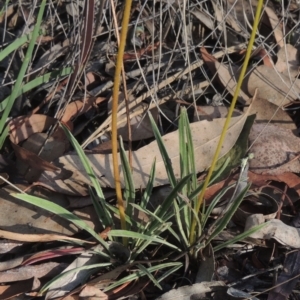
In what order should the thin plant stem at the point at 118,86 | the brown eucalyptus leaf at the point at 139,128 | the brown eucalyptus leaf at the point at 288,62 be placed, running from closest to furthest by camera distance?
the thin plant stem at the point at 118,86
the brown eucalyptus leaf at the point at 139,128
the brown eucalyptus leaf at the point at 288,62

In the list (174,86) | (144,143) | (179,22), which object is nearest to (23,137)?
(144,143)

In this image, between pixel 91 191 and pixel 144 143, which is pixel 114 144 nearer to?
pixel 91 191

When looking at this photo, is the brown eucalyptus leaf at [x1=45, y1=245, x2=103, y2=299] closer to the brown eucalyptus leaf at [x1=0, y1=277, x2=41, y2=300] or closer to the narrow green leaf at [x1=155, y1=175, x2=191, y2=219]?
the brown eucalyptus leaf at [x1=0, y1=277, x2=41, y2=300]

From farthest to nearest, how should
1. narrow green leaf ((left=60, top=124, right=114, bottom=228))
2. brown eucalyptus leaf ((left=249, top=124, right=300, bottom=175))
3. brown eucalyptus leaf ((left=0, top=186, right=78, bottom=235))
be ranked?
1. brown eucalyptus leaf ((left=249, top=124, right=300, bottom=175))
2. brown eucalyptus leaf ((left=0, top=186, right=78, bottom=235))
3. narrow green leaf ((left=60, top=124, right=114, bottom=228))

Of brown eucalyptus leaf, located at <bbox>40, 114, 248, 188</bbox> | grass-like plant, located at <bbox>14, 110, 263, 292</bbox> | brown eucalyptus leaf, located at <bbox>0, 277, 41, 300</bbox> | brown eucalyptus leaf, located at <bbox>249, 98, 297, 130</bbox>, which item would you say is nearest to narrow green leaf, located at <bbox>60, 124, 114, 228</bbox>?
grass-like plant, located at <bbox>14, 110, 263, 292</bbox>

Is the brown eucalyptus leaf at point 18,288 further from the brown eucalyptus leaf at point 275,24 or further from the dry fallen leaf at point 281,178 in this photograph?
the brown eucalyptus leaf at point 275,24

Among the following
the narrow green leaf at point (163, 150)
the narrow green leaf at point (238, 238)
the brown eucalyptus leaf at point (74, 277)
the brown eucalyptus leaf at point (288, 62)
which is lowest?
the brown eucalyptus leaf at point (74, 277)

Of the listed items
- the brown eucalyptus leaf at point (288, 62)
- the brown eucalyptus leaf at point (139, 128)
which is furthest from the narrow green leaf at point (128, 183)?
the brown eucalyptus leaf at point (288, 62)

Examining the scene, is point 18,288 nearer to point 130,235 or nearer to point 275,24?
point 130,235
